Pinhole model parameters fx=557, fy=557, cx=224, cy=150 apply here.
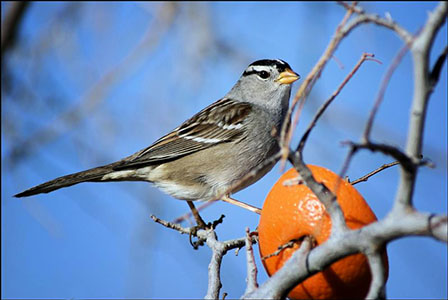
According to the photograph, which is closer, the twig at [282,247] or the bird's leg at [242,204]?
the twig at [282,247]

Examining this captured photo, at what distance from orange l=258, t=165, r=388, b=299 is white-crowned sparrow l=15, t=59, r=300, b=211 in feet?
5.99

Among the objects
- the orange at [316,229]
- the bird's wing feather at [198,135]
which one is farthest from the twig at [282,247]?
the bird's wing feather at [198,135]

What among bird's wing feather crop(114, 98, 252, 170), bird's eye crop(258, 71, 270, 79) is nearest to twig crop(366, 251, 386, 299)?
bird's wing feather crop(114, 98, 252, 170)

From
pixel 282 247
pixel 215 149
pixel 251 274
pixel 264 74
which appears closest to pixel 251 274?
pixel 251 274

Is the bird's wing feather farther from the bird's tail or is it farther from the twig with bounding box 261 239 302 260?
the twig with bounding box 261 239 302 260

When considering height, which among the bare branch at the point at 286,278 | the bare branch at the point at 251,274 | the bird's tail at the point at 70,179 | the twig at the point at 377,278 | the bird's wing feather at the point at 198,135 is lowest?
the twig at the point at 377,278

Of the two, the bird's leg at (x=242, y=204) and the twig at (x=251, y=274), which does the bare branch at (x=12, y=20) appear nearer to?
the bird's leg at (x=242, y=204)

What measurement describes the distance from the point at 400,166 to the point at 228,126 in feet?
10.6

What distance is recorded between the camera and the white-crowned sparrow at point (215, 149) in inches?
173

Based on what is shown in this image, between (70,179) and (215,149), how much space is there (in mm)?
1168

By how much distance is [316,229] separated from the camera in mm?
1940

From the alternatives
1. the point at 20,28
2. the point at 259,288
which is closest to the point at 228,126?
the point at 20,28

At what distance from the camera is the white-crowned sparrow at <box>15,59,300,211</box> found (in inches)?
173

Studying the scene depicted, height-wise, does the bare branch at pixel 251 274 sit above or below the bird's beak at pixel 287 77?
below
